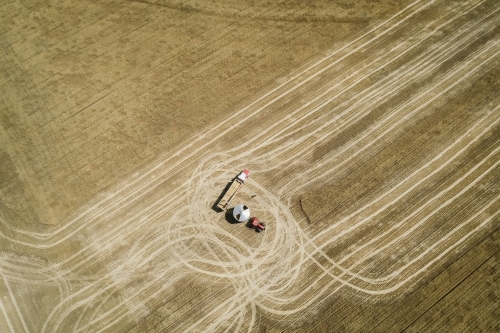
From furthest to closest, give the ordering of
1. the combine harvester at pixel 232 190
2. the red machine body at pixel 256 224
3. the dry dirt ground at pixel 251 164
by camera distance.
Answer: the combine harvester at pixel 232 190
the red machine body at pixel 256 224
the dry dirt ground at pixel 251 164

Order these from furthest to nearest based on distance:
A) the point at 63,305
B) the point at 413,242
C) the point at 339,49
Answer: the point at 339,49
the point at 413,242
the point at 63,305

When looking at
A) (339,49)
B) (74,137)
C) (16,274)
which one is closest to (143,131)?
(74,137)

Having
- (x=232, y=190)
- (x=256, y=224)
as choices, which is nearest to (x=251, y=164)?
(x=232, y=190)

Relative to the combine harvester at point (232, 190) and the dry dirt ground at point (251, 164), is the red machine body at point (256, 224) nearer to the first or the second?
the dry dirt ground at point (251, 164)

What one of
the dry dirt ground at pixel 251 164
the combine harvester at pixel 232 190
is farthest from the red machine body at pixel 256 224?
the combine harvester at pixel 232 190

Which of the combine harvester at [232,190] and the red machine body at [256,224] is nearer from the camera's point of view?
the red machine body at [256,224]

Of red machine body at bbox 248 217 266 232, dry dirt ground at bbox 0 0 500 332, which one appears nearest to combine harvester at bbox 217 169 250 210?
Answer: dry dirt ground at bbox 0 0 500 332

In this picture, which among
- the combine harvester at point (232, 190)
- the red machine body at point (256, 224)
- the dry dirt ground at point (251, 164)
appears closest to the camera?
the dry dirt ground at point (251, 164)

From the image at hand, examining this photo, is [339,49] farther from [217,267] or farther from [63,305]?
[63,305]

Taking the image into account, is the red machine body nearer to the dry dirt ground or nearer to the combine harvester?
the dry dirt ground
